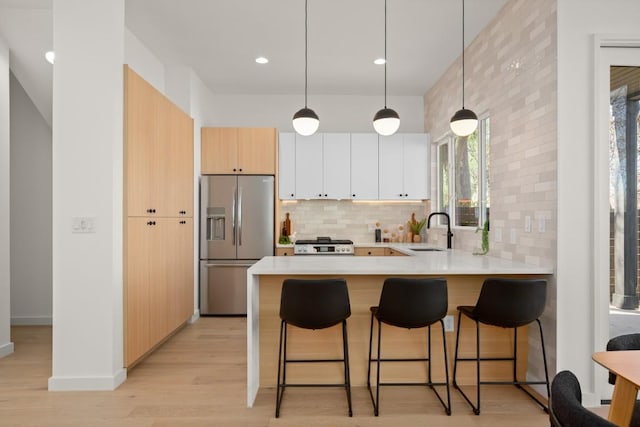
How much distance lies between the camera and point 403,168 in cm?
559

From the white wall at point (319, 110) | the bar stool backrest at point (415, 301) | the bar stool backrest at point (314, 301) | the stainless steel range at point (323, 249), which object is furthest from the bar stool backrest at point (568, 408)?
the white wall at point (319, 110)

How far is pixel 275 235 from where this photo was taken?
5246 millimetres

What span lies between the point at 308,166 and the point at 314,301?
10.8ft

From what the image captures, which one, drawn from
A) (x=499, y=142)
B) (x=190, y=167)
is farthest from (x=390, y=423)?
(x=190, y=167)

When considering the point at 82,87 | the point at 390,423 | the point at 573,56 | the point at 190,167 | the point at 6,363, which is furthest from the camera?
the point at 190,167

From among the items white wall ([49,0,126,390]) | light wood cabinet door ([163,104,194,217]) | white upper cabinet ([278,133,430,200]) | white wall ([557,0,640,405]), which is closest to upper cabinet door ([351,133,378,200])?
white upper cabinet ([278,133,430,200])

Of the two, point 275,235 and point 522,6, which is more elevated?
point 522,6

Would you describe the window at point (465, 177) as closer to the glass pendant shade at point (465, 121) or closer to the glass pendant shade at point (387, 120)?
the glass pendant shade at point (465, 121)

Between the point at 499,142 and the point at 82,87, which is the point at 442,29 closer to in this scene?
the point at 499,142

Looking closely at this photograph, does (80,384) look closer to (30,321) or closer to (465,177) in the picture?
(30,321)

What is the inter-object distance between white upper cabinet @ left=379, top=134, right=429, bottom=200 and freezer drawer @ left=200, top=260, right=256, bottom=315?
7.16 feet

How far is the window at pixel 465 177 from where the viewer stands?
404 cm

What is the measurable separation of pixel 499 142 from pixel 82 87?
11.3 ft

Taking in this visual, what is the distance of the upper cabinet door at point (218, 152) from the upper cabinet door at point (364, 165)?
162 cm
